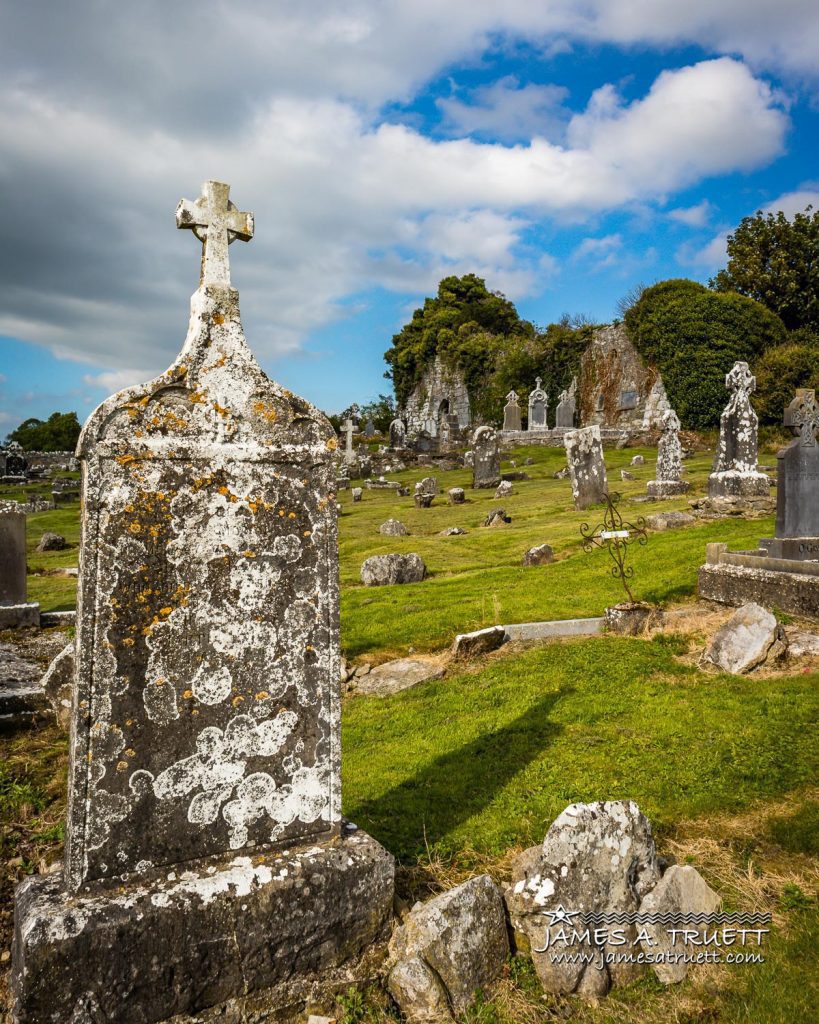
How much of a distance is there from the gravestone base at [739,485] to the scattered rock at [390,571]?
8.46 m

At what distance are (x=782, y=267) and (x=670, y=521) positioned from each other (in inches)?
1332

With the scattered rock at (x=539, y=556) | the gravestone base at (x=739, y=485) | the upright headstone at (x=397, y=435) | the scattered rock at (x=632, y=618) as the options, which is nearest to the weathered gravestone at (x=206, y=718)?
the scattered rock at (x=632, y=618)

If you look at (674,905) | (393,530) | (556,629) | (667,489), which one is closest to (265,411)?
(674,905)

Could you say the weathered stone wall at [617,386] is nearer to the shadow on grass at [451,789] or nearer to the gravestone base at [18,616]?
the gravestone base at [18,616]

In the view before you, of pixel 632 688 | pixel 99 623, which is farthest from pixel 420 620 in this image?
pixel 99 623

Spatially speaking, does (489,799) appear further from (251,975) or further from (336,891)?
(251,975)

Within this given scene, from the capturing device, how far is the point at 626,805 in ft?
11.5

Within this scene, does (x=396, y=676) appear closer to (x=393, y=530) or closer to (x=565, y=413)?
(x=393, y=530)

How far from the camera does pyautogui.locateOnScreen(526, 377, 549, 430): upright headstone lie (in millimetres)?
45656

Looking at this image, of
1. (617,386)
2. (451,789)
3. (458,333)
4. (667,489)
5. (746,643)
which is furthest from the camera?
(458,333)

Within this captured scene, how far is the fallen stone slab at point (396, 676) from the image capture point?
8125 millimetres

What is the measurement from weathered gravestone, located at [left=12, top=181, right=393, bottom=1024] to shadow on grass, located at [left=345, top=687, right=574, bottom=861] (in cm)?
112

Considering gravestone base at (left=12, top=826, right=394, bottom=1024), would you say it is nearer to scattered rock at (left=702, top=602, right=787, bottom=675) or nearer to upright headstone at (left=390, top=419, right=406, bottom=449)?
scattered rock at (left=702, top=602, right=787, bottom=675)

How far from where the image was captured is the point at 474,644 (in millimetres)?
8828
